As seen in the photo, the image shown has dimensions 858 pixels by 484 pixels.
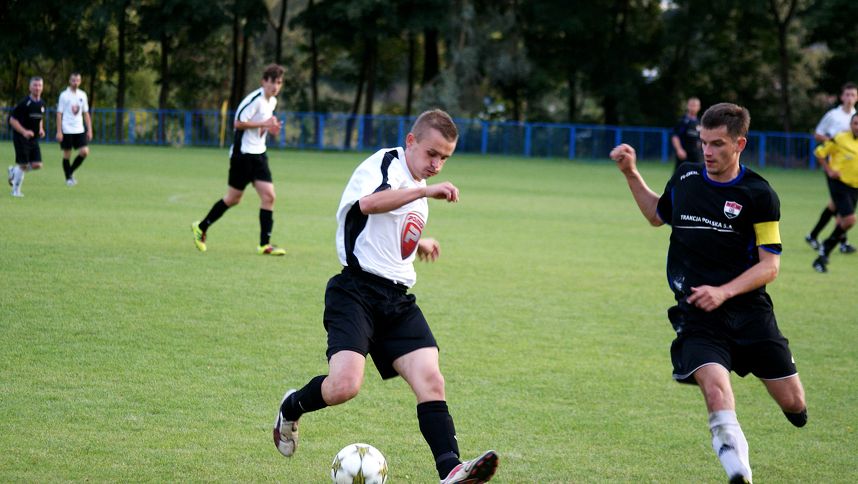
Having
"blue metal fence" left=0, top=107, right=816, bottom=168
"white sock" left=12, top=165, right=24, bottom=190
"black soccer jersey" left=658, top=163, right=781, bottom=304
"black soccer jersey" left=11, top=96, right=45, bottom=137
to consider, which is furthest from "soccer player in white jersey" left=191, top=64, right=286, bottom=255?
"blue metal fence" left=0, top=107, right=816, bottom=168

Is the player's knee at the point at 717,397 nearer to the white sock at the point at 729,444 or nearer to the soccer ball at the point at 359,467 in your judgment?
the white sock at the point at 729,444

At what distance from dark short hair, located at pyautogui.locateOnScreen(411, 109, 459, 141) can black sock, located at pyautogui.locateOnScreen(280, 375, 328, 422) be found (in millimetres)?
1296

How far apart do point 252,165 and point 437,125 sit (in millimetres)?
7603

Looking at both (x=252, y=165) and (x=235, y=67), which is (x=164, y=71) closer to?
(x=235, y=67)

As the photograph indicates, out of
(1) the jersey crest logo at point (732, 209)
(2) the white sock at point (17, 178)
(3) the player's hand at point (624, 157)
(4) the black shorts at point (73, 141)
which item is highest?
(3) the player's hand at point (624, 157)

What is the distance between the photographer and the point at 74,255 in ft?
37.2

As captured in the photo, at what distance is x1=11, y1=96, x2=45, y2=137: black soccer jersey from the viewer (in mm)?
18984

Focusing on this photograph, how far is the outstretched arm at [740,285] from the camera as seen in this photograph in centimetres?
473

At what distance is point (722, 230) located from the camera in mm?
5055

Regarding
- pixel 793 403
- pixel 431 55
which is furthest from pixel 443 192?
pixel 431 55

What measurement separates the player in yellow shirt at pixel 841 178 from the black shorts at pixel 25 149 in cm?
1334

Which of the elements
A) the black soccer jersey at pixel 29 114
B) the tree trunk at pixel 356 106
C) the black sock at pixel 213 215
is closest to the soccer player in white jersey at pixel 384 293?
the black sock at pixel 213 215

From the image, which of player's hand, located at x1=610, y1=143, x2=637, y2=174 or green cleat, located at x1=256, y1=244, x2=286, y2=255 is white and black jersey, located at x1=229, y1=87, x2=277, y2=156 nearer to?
green cleat, located at x1=256, y1=244, x2=286, y2=255

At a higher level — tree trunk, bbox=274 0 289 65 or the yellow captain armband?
tree trunk, bbox=274 0 289 65
